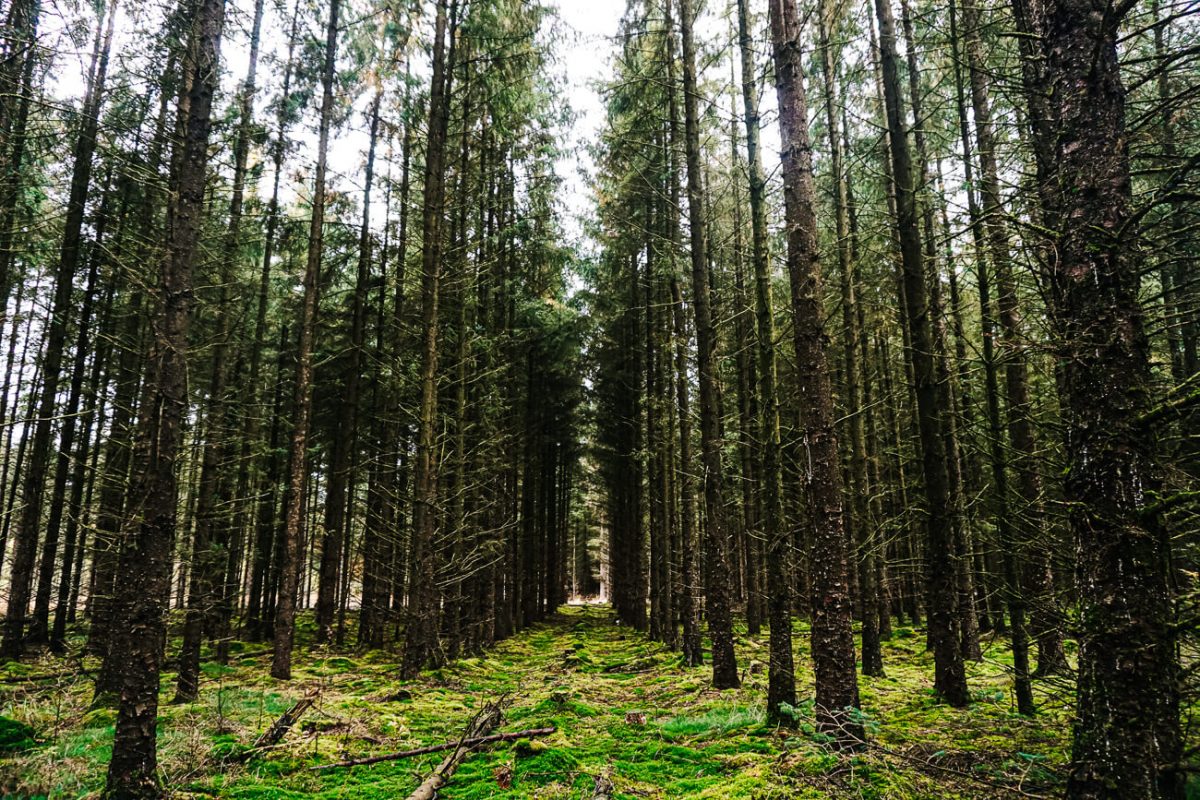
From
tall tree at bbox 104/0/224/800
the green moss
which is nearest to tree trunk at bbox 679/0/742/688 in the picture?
tall tree at bbox 104/0/224/800

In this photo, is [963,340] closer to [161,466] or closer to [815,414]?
[815,414]

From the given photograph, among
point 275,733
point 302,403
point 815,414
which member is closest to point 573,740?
point 275,733

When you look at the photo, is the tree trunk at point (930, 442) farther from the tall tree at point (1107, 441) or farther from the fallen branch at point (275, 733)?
the fallen branch at point (275, 733)

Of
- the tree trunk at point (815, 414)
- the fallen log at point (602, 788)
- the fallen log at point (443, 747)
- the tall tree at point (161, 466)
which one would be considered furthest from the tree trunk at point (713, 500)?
the tall tree at point (161, 466)

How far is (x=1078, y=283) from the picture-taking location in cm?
331

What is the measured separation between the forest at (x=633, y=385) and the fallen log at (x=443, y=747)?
6cm

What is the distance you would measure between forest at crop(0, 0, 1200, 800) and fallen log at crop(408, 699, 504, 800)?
6 centimetres

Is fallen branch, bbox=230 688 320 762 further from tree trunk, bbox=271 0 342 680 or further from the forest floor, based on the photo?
tree trunk, bbox=271 0 342 680

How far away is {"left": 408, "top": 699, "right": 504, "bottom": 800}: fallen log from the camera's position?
486 cm

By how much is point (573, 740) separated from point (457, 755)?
1.54 m

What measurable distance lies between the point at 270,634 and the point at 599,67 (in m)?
20.9

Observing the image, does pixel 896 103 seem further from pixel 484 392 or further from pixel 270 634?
pixel 270 634

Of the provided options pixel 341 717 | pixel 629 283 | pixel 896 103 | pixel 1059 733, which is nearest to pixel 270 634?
pixel 341 717

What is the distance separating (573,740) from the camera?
6738mm
